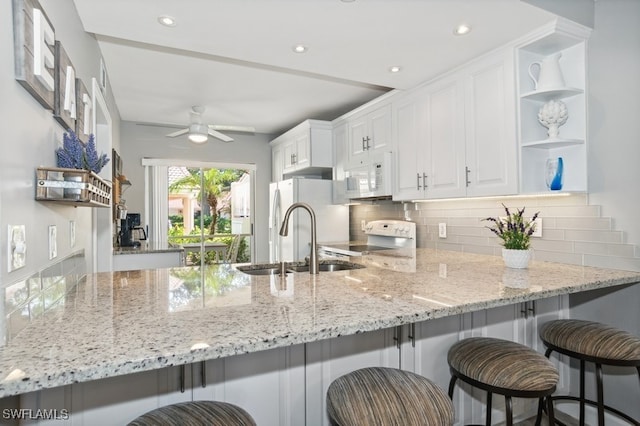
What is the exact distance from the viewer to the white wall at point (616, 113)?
1898mm

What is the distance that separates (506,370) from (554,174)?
1.31m

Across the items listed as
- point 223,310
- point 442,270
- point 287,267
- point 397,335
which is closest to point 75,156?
point 223,310

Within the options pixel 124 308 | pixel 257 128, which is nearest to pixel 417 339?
pixel 124 308

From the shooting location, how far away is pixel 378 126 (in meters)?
3.38

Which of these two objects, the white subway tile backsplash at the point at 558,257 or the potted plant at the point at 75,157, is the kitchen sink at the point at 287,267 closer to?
the potted plant at the point at 75,157

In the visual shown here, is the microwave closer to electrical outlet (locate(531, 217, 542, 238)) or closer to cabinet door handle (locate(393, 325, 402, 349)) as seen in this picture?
electrical outlet (locate(531, 217, 542, 238))

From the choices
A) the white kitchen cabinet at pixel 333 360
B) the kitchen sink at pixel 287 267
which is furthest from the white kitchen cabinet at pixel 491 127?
the white kitchen cabinet at pixel 333 360

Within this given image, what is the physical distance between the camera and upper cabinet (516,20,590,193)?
81.3 inches

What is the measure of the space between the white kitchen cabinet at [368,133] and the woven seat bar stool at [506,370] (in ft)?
6.84

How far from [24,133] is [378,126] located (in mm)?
2749

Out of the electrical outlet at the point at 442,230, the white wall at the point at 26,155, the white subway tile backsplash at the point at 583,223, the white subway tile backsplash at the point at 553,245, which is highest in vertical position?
the white wall at the point at 26,155

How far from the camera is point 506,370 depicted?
1.32m

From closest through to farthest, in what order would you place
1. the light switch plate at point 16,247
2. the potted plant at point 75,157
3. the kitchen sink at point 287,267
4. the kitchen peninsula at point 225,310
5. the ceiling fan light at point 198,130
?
the kitchen peninsula at point 225,310 < the light switch plate at point 16,247 < the potted plant at point 75,157 < the kitchen sink at point 287,267 < the ceiling fan light at point 198,130

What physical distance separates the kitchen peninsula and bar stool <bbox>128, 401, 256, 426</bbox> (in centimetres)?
23
